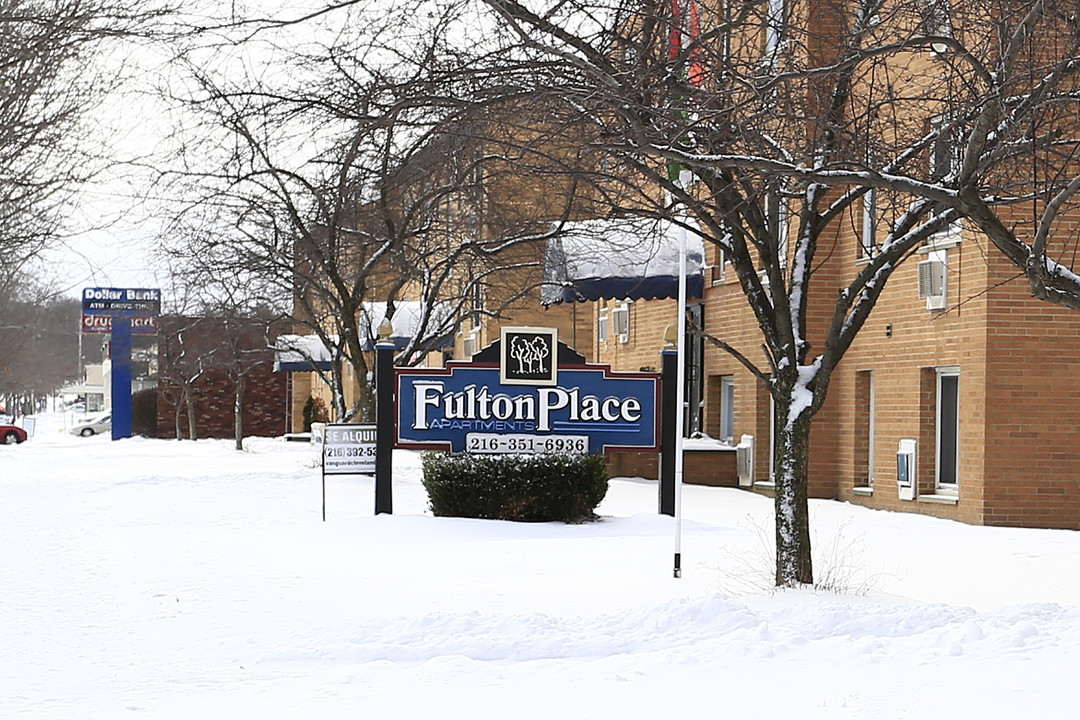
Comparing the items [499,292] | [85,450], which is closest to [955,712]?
[499,292]

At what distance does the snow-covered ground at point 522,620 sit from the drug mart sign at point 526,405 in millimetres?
1091

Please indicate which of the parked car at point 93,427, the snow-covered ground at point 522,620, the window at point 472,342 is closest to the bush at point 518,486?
the snow-covered ground at point 522,620

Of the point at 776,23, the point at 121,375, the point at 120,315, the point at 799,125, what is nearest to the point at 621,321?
the point at 799,125

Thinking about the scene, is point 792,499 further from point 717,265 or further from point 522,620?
point 717,265

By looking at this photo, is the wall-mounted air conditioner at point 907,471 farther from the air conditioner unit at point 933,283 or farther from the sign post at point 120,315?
the sign post at point 120,315

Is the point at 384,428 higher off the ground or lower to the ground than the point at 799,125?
lower

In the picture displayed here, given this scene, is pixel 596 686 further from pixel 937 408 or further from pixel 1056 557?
pixel 937 408

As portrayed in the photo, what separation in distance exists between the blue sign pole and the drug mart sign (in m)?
39.1

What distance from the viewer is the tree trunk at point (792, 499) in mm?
11156

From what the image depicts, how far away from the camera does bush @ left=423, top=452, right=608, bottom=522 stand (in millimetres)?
17281

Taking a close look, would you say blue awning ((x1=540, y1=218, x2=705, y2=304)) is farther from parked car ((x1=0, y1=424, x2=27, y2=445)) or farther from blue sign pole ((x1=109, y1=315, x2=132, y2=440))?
parked car ((x1=0, y1=424, x2=27, y2=445))

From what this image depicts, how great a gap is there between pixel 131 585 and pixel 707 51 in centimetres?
673

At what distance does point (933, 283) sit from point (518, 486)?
6.08m

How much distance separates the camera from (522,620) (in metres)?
9.76
